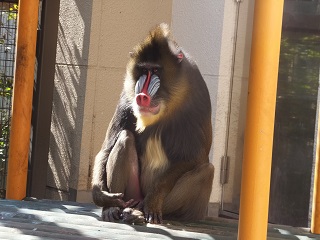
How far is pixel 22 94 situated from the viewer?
4605mm

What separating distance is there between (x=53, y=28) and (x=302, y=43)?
Answer: 209 centimetres

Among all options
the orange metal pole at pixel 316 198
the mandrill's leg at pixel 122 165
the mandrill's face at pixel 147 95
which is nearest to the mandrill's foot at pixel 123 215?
the mandrill's leg at pixel 122 165

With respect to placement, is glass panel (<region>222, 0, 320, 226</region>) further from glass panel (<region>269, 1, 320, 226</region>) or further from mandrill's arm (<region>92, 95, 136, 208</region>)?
mandrill's arm (<region>92, 95, 136, 208</region>)

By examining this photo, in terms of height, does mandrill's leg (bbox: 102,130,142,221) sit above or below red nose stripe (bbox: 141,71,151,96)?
below

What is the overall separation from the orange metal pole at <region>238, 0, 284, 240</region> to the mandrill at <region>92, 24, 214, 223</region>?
4.31 feet

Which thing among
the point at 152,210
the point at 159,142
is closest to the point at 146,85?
the point at 159,142

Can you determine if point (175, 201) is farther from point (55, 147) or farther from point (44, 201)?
point (55, 147)

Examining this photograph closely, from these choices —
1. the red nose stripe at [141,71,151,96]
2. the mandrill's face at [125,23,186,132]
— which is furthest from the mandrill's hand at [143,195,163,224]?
the red nose stripe at [141,71,151,96]

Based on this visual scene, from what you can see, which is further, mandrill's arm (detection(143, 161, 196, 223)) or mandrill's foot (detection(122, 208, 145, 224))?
mandrill's arm (detection(143, 161, 196, 223))

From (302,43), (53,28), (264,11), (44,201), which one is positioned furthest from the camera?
(53,28)

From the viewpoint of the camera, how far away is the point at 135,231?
3.92 meters

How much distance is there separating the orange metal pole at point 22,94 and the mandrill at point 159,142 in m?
0.47

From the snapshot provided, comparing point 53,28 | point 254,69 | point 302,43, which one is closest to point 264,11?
point 254,69

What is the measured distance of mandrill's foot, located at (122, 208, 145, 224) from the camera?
4.16m
